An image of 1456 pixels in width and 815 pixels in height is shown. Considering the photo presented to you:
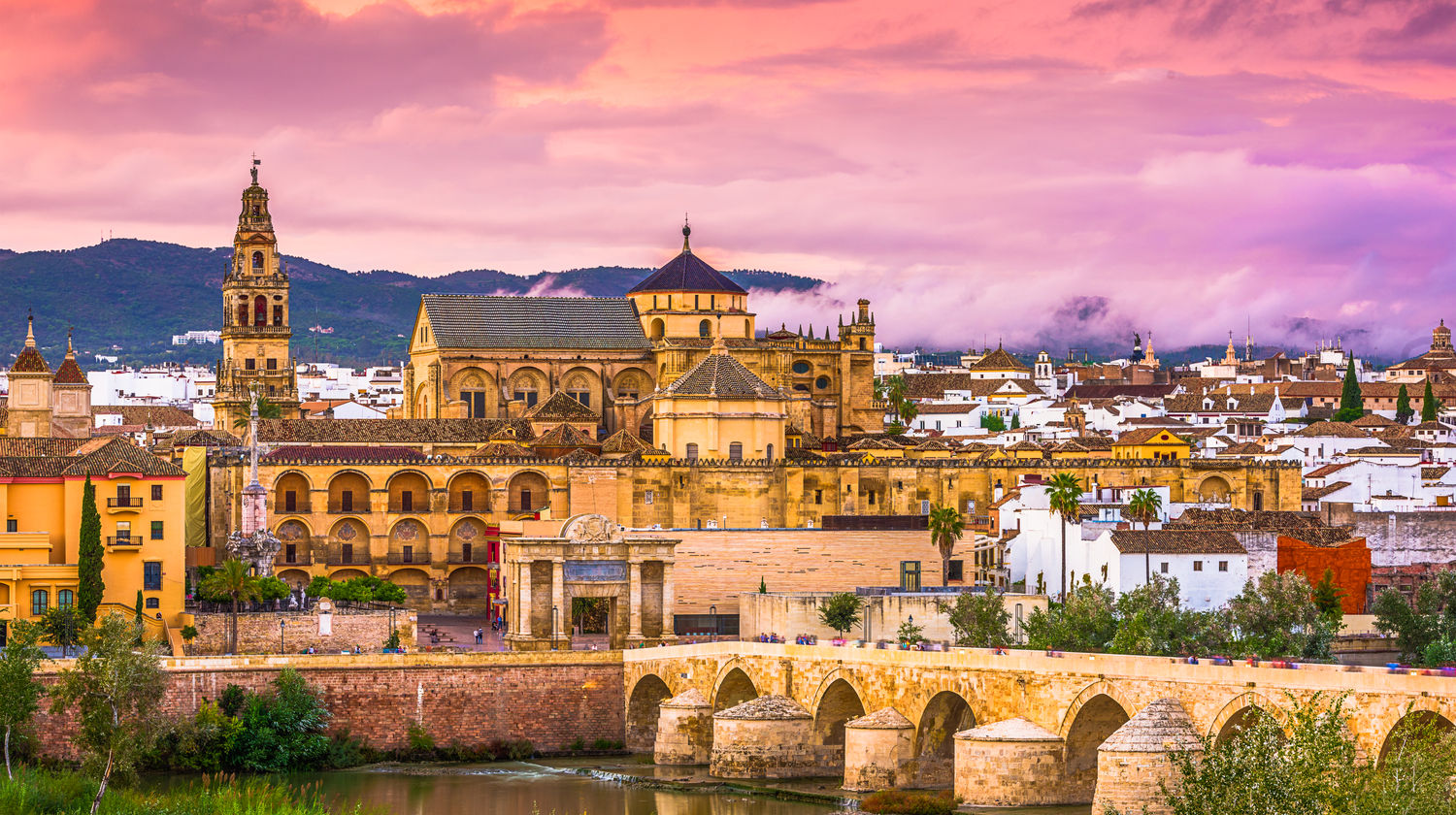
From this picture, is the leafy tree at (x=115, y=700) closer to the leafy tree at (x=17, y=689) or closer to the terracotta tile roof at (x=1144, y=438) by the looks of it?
the leafy tree at (x=17, y=689)

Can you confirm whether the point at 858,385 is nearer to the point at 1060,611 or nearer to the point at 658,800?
the point at 1060,611

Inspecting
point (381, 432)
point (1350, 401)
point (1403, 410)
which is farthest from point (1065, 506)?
point (1403, 410)

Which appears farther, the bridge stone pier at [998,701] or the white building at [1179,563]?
the white building at [1179,563]

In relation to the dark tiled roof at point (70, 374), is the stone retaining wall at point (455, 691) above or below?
below

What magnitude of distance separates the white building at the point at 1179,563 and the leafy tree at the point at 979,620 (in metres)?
5.31

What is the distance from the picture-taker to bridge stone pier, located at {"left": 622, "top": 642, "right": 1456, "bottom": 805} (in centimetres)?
4853

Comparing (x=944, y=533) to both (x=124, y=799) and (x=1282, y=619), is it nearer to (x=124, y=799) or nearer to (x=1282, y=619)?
(x=1282, y=619)

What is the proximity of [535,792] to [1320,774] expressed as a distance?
26991mm

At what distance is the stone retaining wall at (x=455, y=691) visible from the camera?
70.6 metres

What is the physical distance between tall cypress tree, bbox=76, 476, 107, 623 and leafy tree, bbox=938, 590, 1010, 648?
1068 inches

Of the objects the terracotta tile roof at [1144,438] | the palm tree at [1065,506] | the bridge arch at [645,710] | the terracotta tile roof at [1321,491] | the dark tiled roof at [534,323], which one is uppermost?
the dark tiled roof at [534,323]

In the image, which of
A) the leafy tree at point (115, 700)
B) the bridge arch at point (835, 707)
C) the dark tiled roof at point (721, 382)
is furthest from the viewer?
the dark tiled roof at point (721, 382)

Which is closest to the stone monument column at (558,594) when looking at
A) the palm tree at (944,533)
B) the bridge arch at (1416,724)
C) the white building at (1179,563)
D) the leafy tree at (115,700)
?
the leafy tree at (115,700)

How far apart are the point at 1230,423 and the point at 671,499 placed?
62.7 meters
